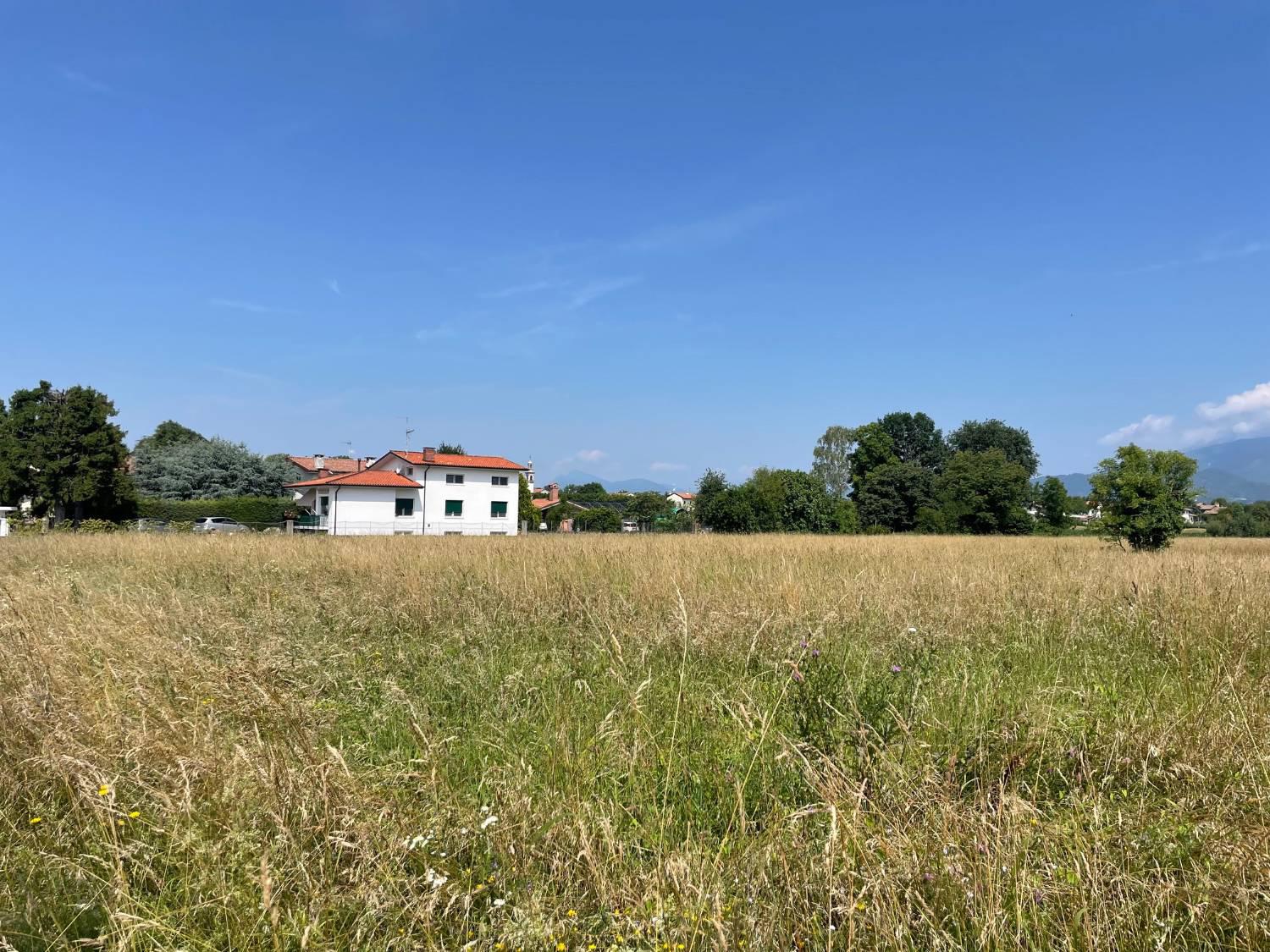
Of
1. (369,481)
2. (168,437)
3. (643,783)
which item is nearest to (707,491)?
(369,481)

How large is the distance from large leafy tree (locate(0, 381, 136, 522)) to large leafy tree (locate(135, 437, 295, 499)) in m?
12.1

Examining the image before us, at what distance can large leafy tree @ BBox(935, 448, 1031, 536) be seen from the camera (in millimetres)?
48656

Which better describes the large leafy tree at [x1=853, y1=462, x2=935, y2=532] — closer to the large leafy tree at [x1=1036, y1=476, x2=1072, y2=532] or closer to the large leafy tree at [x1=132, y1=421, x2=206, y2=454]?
the large leafy tree at [x1=1036, y1=476, x2=1072, y2=532]

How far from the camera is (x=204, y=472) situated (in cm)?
5147

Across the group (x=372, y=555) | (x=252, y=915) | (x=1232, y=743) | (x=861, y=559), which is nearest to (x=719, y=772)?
(x=252, y=915)

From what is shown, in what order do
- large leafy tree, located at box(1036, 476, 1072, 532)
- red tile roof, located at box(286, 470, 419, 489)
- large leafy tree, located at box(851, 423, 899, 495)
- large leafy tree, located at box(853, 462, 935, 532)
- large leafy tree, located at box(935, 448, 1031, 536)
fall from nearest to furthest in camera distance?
1. red tile roof, located at box(286, 470, 419, 489)
2. large leafy tree, located at box(935, 448, 1031, 536)
3. large leafy tree, located at box(853, 462, 935, 532)
4. large leafy tree, located at box(1036, 476, 1072, 532)
5. large leafy tree, located at box(851, 423, 899, 495)

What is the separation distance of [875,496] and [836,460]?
17156 millimetres

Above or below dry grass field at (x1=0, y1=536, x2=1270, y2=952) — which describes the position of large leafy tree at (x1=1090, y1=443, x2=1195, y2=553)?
above

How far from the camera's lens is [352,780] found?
96.0 inches

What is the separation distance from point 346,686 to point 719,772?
2.52 metres

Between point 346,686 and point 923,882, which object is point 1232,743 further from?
point 346,686

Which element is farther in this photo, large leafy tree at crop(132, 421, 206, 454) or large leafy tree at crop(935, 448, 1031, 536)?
large leafy tree at crop(132, 421, 206, 454)

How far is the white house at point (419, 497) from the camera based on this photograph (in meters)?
45.4

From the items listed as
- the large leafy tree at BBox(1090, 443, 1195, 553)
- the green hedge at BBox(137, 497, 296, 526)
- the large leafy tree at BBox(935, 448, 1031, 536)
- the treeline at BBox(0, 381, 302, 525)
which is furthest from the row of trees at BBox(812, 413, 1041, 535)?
the treeline at BBox(0, 381, 302, 525)
